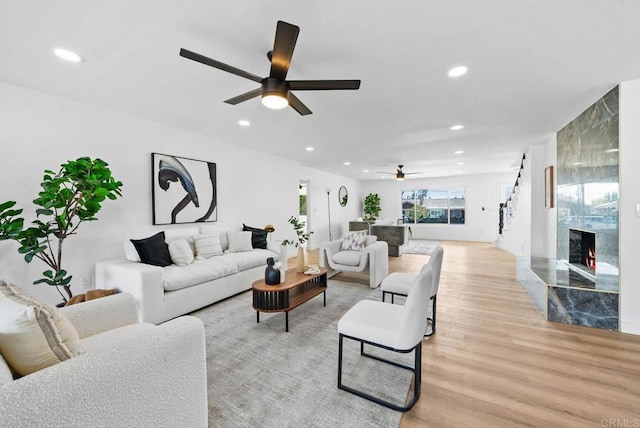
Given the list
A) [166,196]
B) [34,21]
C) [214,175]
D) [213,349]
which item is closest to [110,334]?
[213,349]

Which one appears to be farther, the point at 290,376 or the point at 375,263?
the point at 375,263

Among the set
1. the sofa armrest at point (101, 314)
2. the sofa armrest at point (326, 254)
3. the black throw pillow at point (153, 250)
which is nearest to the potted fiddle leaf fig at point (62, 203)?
the black throw pillow at point (153, 250)

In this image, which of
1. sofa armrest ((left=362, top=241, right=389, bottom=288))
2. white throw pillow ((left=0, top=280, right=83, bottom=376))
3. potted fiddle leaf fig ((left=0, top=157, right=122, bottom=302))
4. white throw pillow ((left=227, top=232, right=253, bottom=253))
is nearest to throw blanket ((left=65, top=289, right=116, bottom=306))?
potted fiddle leaf fig ((left=0, top=157, right=122, bottom=302))

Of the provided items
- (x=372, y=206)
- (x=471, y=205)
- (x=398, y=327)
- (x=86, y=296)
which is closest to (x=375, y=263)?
(x=398, y=327)

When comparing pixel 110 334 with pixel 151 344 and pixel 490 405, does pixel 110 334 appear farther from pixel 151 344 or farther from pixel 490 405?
pixel 490 405

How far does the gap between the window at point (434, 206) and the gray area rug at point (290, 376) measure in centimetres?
825

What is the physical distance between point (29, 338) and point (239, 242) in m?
3.27

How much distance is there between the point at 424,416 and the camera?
1588mm

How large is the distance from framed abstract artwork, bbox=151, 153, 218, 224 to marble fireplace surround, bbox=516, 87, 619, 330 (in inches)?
188

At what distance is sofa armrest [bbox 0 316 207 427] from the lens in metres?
0.75

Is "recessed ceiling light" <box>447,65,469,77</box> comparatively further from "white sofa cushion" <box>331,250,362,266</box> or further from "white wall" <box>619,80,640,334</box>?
"white sofa cushion" <box>331,250,362,266</box>

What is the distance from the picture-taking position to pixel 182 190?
400 centimetres

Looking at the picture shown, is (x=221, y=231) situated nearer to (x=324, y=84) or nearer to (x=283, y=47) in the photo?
(x=324, y=84)

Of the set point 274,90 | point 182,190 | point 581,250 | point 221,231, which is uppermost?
point 274,90
